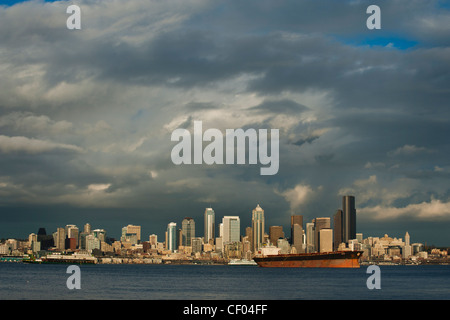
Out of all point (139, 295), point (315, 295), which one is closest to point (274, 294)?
point (315, 295)

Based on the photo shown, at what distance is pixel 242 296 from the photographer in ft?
251
